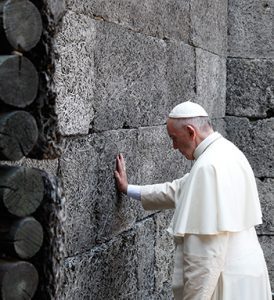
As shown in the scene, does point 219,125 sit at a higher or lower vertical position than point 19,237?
higher

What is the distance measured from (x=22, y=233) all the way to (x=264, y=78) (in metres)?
5.58

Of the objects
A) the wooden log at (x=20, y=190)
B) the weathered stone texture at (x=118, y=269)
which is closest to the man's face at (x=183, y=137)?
the weathered stone texture at (x=118, y=269)

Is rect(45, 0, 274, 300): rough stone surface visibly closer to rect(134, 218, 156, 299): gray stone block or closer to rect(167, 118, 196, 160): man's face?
rect(134, 218, 156, 299): gray stone block

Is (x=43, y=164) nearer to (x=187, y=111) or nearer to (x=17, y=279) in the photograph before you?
(x=187, y=111)

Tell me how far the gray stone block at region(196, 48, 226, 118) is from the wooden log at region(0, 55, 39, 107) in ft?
13.8

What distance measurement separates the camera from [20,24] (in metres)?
2.26

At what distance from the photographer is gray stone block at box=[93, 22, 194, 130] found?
168 inches

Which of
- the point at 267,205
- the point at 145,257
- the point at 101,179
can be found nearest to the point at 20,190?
the point at 101,179

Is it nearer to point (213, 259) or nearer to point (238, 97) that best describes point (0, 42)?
point (213, 259)

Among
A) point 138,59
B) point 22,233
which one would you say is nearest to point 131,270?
point 138,59

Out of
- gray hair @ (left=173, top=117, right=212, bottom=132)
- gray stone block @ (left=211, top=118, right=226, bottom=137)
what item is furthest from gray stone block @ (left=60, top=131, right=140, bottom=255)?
gray stone block @ (left=211, top=118, right=226, bottom=137)

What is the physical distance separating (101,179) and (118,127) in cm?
42

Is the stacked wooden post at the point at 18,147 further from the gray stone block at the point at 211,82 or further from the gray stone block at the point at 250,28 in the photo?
the gray stone block at the point at 250,28

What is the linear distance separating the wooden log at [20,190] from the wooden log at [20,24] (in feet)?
1.25
